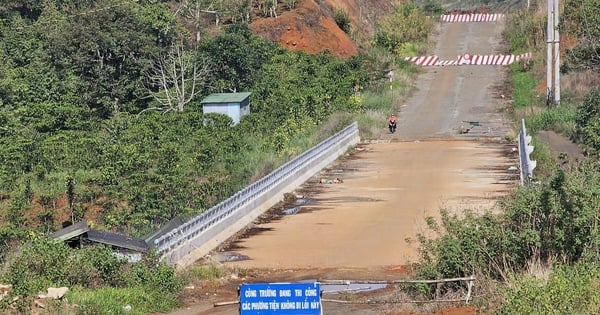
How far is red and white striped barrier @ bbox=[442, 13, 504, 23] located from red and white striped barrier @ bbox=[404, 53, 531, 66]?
22380 mm

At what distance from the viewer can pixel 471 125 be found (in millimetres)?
48406

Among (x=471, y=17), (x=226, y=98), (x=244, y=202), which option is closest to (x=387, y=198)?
(x=244, y=202)

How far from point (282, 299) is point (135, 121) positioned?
3405 cm

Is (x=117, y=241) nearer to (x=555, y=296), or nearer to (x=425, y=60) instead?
(x=555, y=296)

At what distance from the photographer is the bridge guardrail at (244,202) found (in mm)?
21016

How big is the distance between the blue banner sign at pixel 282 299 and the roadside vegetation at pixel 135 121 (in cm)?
449

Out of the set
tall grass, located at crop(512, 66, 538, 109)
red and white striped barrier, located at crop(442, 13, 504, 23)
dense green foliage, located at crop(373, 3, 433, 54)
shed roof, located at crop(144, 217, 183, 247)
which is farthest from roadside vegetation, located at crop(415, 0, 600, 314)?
red and white striped barrier, located at crop(442, 13, 504, 23)

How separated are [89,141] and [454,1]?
3824 inches

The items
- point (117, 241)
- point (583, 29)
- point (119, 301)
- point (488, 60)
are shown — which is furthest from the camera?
point (488, 60)

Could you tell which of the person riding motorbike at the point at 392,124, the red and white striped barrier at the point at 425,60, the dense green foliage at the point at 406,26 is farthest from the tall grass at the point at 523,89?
the dense green foliage at the point at 406,26

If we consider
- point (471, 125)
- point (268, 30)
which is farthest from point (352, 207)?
point (268, 30)

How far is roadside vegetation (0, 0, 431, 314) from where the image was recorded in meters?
18.3

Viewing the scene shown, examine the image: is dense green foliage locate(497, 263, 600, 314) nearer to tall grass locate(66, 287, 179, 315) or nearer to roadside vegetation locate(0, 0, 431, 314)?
tall grass locate(66, 287, 179, 315)

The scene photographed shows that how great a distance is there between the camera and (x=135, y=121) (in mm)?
45219
